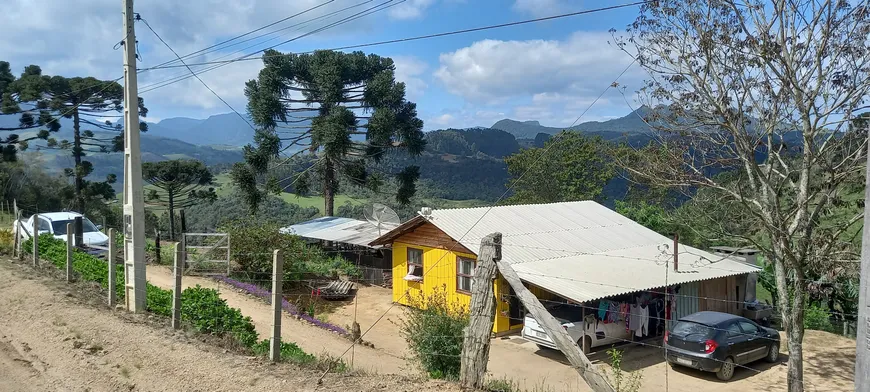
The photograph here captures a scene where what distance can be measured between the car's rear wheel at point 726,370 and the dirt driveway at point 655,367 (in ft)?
0.43

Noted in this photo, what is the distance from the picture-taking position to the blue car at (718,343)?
12.1 meters

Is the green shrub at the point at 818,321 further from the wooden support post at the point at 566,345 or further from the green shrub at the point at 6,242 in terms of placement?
the green shrub at the point at 6,242

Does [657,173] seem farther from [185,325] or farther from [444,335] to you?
[185,325]

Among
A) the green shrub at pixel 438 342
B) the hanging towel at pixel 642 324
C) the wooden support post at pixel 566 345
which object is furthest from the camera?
the hanging towel at pixel 642 324

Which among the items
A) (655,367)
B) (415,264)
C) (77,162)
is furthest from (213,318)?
(77,162)

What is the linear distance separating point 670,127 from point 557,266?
20.4ft

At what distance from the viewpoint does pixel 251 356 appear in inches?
298

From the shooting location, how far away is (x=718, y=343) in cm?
1212

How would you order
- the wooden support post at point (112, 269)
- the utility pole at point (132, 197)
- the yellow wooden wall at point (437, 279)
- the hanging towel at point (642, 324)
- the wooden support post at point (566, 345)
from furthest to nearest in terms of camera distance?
the yellow wooden wall at point (437, 279) < the hanging towel at point (642, 324) < the wooden support post at point (112, 269) < the utility pole at point (132, 197) < the wooden support post at point (566, 345)

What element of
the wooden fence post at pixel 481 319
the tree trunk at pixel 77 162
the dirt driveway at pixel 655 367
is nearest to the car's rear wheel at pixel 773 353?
the dirt driveway at pixel 655 367

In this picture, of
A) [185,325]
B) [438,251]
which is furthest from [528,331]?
[185,325]

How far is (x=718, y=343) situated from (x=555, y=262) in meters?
5.14

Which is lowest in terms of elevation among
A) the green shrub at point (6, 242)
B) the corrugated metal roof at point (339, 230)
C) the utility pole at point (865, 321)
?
the corrugated metal roof at point (339, 230)

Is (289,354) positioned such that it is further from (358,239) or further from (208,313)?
(358,239)
